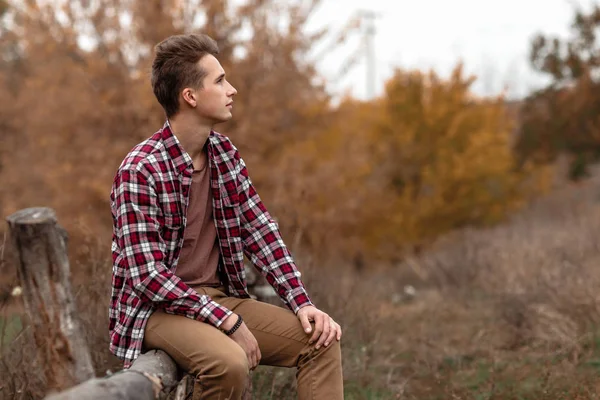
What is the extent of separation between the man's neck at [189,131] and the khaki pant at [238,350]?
22.1 inches

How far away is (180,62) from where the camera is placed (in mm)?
2744

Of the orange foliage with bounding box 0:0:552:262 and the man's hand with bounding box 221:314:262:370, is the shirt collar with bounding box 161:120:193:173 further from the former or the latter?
the orange foliage with bounding box 0:0:552:262

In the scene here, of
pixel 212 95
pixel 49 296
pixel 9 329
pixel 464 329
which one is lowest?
pixel 464 329

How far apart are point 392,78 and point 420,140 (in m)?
1.22

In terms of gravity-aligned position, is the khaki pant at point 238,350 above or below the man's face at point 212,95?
below

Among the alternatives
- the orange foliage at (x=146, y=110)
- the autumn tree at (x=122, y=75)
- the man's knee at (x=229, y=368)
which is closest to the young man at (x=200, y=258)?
the man's knee at (x=229, y=368)

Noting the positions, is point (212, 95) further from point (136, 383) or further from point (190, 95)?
point (136, 383)

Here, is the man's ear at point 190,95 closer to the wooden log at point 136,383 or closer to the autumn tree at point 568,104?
the wooden log at point 136,383

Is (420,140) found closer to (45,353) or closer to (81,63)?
(81,63)

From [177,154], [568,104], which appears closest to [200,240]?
[177,154]

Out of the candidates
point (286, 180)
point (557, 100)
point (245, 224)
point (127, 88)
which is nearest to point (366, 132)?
point (286, 180)

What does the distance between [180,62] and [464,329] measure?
4055 millimetres

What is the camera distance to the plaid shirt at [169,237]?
2.50m

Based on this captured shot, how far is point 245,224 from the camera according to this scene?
9.68ft
